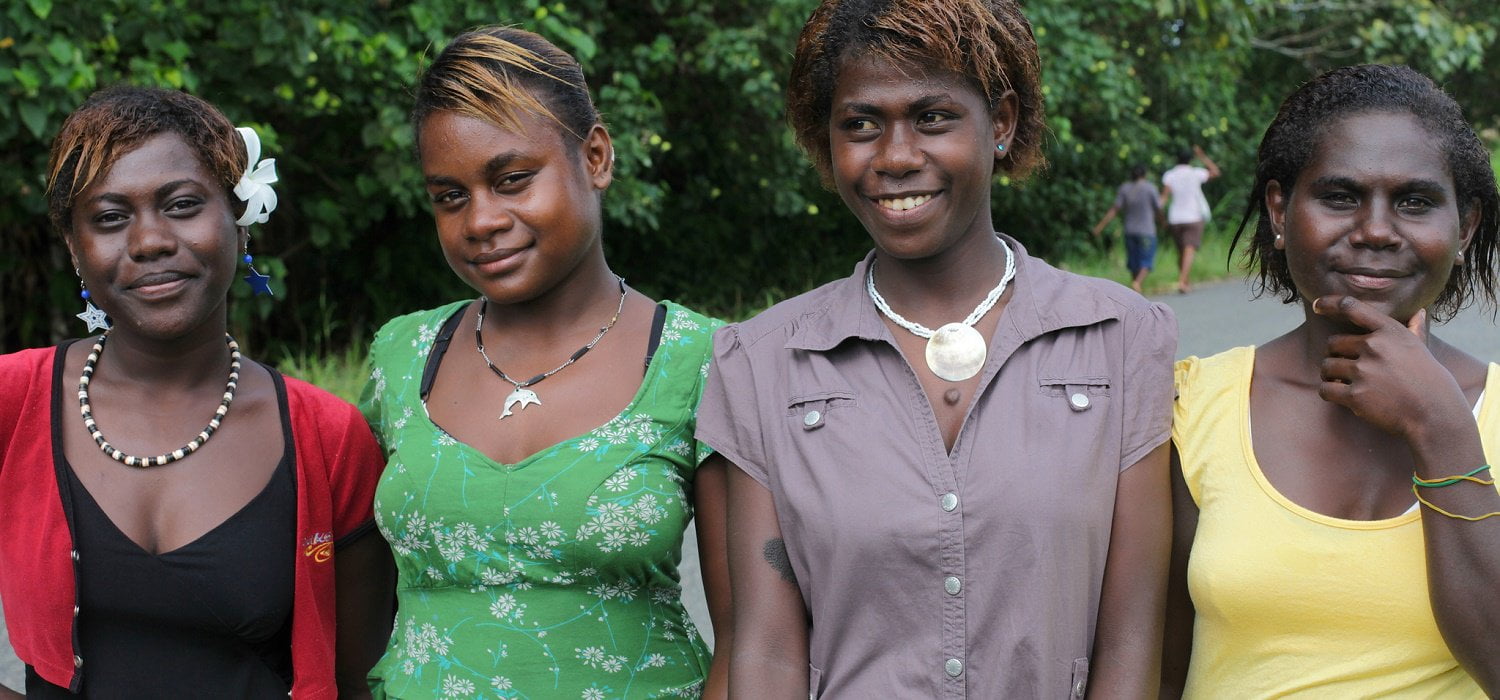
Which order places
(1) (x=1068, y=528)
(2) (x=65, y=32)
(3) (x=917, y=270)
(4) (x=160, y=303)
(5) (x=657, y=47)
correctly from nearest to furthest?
(1) (x=1068, y=528)
(3) (x=917, y=270)
(4) (x=160, y=303)
(2) (x=65, y=32)
(5) (x=657, y=47)

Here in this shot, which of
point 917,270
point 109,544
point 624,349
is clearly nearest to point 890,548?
point 917,270

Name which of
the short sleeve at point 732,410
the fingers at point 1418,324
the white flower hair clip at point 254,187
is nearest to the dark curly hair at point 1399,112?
the fingers at point 1418,324

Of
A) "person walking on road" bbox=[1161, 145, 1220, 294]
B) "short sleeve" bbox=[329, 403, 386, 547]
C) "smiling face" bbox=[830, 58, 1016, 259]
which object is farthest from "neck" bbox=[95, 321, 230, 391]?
"person walking on road" bbox=[1161, 145, 1220, 294]

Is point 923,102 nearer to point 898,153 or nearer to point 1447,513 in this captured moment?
point 898,153

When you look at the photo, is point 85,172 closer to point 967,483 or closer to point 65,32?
point 967,483

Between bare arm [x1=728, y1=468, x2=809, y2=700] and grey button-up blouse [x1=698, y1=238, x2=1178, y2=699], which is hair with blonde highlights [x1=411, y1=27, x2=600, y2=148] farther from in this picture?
bare arm [x1=728, y1=468, x2=809, y2=700]

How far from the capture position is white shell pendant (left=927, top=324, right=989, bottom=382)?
7.35ft

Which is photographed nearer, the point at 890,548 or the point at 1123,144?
the point at 890,548

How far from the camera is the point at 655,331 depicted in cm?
264

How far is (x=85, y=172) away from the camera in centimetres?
251

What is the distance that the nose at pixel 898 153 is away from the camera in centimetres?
223

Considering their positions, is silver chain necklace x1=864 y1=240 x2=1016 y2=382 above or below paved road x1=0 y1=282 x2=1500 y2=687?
above

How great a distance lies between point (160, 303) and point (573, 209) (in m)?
0.76

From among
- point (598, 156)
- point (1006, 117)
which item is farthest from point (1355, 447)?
point (598, 156)
